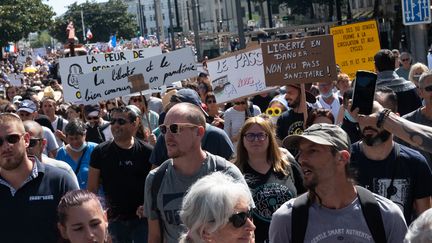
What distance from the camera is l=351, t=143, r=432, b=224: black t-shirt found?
5.23 meters

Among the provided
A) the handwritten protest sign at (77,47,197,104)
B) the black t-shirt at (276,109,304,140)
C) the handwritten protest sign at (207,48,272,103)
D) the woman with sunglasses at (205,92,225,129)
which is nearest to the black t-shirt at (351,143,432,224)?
the black t-shirt at (276,109,304,140)

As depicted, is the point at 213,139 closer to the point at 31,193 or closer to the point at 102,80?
the point at 31,193

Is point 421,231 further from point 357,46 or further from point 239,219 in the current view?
point 357,46

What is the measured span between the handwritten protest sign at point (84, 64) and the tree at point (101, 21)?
9919cm

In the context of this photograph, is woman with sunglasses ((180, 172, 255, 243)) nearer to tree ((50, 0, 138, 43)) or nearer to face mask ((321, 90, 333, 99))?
face mask ((321, 90, 333, 99))

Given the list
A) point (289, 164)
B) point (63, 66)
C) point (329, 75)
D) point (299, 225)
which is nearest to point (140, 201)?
point (289, 164)

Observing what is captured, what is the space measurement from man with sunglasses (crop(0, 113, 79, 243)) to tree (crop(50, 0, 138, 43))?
108 metres

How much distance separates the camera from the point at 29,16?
6556 cm

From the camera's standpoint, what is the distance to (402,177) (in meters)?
5.24

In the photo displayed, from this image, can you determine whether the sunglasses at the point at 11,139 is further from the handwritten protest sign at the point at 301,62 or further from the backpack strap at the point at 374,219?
the handwritten protest sign at the point at 301,62

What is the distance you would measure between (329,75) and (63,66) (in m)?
6.02

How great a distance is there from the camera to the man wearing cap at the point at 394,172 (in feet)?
17.2

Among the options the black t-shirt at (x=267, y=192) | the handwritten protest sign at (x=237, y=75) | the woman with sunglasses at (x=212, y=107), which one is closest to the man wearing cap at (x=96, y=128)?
the woman with sunglasses at (x=212, y=107)

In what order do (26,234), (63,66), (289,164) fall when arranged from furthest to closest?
(63,66) → (289,164) → (26,234)
